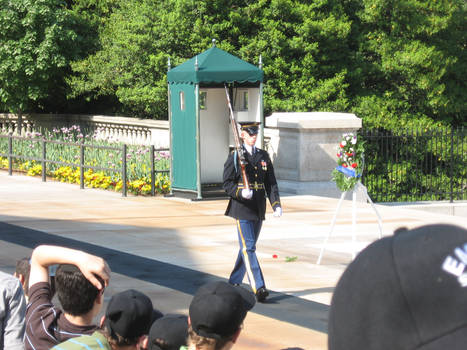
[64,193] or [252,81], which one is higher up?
[252,81]

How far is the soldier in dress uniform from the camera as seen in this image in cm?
822

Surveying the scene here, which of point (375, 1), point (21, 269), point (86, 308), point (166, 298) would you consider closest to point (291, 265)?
point (166, 298)

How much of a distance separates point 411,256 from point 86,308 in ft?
7.88

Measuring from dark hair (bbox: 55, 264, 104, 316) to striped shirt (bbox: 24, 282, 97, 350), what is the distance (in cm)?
10

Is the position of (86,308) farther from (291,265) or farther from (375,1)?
(375,1)

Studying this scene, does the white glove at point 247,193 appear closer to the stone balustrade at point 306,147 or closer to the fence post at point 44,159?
the stone balustrade at point 306,147

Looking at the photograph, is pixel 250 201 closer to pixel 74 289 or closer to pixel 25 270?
pixel 25 270

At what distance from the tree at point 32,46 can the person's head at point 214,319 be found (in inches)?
906

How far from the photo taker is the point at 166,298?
8289 millimetres

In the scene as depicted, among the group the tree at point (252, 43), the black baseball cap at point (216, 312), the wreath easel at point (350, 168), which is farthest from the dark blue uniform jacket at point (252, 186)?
the tree at point (252, 43)

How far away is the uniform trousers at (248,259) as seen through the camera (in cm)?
820

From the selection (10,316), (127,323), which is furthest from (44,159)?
(127,323)

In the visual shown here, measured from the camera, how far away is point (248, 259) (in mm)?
8211

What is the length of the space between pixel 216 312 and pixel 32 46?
23798mm
